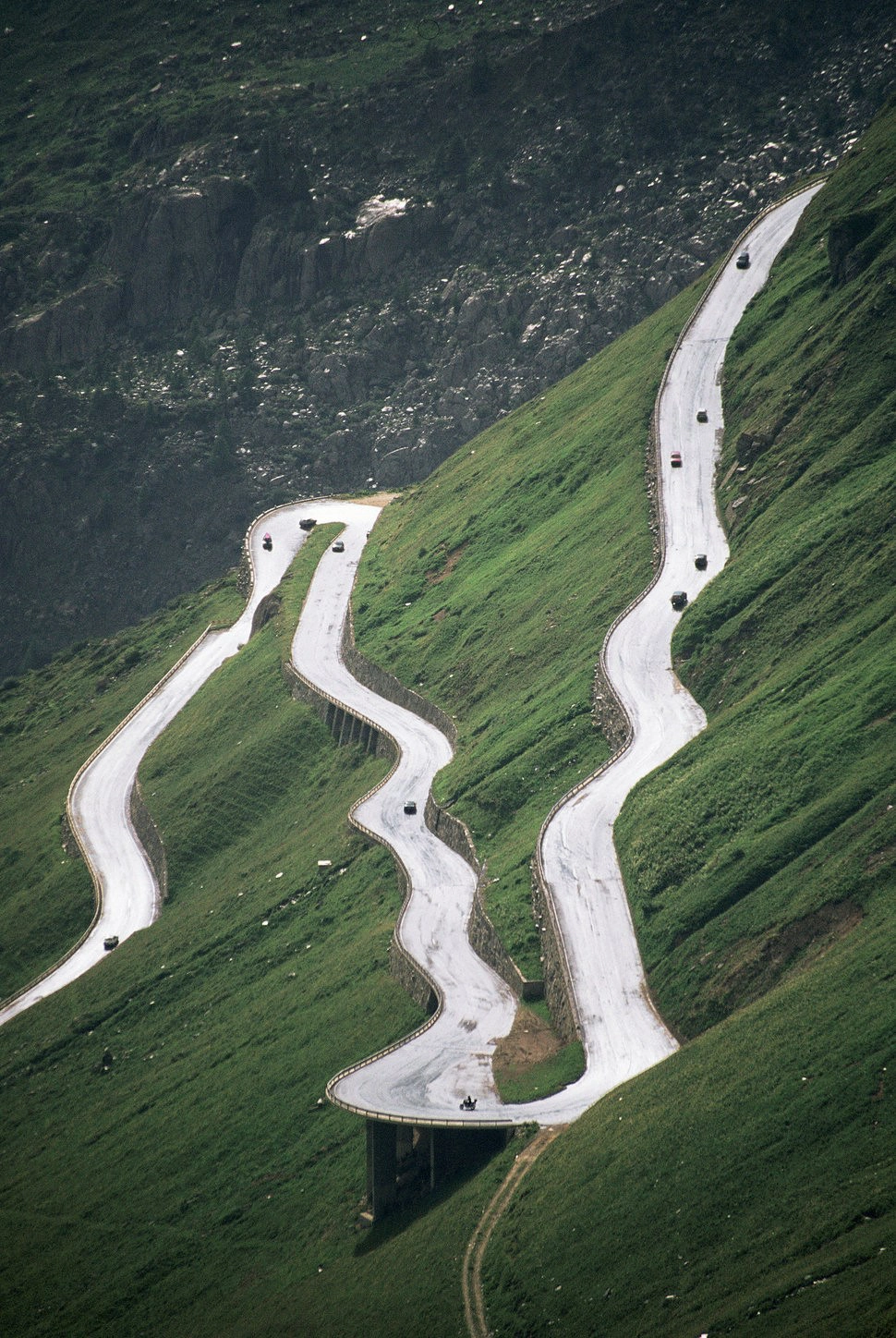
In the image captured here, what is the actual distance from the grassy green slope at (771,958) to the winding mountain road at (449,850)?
216 centimetres

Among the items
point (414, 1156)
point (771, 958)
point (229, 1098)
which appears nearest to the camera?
point (771, 958)

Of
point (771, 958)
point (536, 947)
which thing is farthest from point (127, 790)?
point (771, 958)

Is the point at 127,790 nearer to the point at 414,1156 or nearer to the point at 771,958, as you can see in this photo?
the point at 414,1156

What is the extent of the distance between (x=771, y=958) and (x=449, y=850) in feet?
114

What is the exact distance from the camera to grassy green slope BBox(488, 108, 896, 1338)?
48219 millimetres

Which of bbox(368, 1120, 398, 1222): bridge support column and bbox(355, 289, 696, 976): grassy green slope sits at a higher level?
bbox(368, 1120, 398, 1222): bridge support column

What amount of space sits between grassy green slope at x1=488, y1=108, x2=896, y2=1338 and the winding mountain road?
2.16 metres

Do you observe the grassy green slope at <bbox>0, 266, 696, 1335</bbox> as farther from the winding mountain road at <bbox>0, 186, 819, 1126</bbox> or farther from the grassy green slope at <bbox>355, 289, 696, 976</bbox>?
the winding mountain road at <bbox>0, 186, 819, 1126</bbox>

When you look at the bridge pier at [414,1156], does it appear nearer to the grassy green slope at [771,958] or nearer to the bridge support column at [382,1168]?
the bridge support column at [382,1168]

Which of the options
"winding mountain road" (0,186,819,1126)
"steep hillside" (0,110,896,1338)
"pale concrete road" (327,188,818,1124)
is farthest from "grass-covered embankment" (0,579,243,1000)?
"pale concrete road" (327,188,818,1124)

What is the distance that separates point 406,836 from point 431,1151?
38004 mm

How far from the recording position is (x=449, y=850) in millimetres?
98500

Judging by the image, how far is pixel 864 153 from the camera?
151 metres

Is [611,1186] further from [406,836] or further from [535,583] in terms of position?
[535,583]
